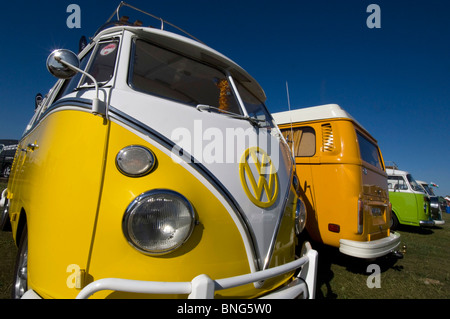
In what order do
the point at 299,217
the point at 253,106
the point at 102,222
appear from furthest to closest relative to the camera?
the point at 253,106 → the point at 299,217 → the point at 102,222

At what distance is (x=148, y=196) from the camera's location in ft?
4.02

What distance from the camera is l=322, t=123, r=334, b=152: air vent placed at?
3.65m

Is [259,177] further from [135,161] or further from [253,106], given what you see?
[253,106]

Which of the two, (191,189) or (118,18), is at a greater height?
(118,18)

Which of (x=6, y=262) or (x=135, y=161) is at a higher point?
(x=135, y=161)

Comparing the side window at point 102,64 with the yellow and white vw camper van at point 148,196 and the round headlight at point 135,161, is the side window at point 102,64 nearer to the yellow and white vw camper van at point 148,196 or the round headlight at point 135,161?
the yellow and white vw camper van at point 148,196

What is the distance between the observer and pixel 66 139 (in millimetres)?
1466

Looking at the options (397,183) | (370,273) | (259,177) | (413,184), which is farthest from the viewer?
(397,183)

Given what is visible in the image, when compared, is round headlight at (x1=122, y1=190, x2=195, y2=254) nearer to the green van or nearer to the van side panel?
the green van

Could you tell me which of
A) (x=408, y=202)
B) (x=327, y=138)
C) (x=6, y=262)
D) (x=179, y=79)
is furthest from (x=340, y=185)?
(x=408, y=202)

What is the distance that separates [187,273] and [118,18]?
2750 millimetres

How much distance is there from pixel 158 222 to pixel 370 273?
3.84 m

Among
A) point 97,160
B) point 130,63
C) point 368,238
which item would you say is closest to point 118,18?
point 130,63

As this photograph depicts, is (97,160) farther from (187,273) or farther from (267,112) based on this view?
(267,112)
